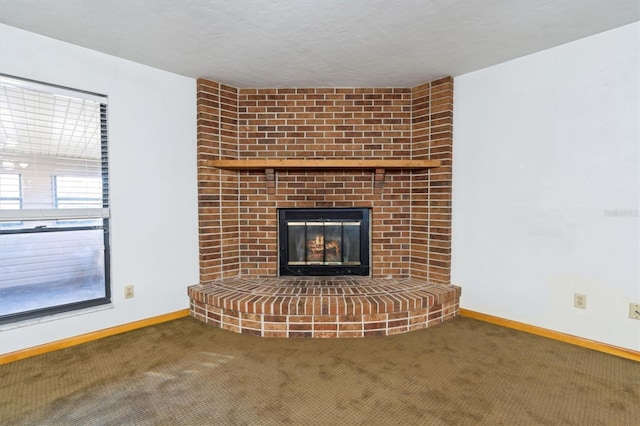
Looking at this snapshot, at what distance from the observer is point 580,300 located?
2293 mm

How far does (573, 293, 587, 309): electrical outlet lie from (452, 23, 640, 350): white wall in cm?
3

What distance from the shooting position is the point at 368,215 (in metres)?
3.17

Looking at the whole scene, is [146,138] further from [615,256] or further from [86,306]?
[615,256]

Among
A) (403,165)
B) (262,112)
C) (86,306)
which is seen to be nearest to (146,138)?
(262,112)

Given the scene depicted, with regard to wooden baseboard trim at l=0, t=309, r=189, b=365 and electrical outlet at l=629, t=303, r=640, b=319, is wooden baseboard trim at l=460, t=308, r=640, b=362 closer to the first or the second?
electrical outlet at l=629, t=303, r=640, b=319

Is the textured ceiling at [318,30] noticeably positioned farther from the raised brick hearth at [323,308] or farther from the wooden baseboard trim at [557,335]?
the wooden baseboard trim at [557,335]

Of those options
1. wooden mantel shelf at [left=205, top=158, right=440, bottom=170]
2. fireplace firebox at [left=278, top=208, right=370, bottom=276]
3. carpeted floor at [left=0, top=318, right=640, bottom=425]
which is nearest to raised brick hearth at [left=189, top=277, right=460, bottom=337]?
carpeted floor at [left=0, top=318, right=640, bottom=425]

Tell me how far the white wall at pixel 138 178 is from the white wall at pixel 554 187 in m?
2.49

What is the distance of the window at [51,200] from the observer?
2117 mm

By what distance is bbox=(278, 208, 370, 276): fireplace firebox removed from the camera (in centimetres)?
314

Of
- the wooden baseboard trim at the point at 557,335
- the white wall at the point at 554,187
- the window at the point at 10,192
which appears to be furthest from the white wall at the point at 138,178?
the wooden baseboard trim at the point at 557,335

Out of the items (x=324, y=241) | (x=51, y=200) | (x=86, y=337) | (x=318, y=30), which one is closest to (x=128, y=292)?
(x=86, y=337)

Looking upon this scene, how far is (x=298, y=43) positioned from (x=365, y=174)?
1353 mm

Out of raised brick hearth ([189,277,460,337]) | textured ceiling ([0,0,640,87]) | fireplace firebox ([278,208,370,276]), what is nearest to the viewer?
textured ceiling ([0,0,640,87])
